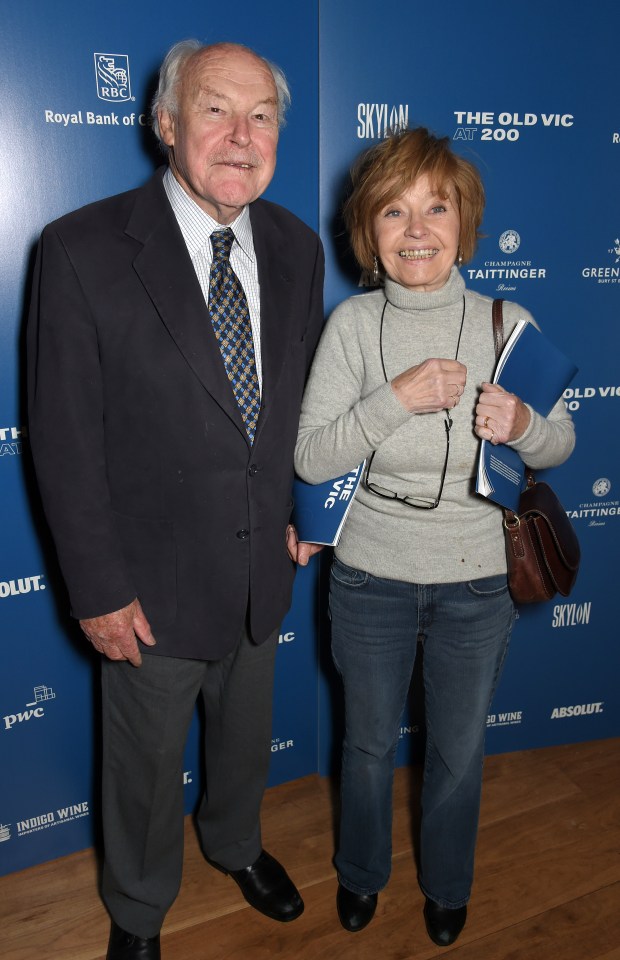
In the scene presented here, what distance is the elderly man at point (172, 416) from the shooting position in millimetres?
1635

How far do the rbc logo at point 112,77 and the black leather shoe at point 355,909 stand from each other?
2.15 meters

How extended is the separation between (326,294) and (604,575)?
141 cm

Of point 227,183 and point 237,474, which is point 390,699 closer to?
point 237,474

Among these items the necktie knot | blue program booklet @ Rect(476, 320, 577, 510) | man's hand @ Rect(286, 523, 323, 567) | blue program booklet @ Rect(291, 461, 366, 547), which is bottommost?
man's hand @ Rect(286, 523, 323, 567)

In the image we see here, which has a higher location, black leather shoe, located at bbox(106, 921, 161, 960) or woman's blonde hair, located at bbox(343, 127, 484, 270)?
woman's blonde hair, located at bbox(343, 127, 484, 270)

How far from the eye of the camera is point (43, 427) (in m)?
1.66

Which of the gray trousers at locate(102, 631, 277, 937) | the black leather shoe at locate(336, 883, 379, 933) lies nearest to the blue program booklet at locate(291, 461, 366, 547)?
the gray trousers at locate(102, 631, 277, 937)

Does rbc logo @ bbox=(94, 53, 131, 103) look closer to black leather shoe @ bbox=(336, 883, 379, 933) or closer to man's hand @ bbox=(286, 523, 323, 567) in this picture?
man's hand @ bbox=(286, 523, 323, 567)

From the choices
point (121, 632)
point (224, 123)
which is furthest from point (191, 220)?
point (121, 632)

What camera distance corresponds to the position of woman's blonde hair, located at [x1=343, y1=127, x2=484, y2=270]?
68.1 inches

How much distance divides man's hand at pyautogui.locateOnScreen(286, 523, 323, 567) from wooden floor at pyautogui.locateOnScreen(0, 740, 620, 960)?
1.03 metres

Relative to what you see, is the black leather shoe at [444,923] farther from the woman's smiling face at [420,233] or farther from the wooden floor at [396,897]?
the woman's smiling face at [420,233]

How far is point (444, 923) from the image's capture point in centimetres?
214

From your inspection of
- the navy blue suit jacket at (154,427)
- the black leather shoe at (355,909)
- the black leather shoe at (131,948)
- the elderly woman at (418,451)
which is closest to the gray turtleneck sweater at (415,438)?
the elderly woman at (418,451)
